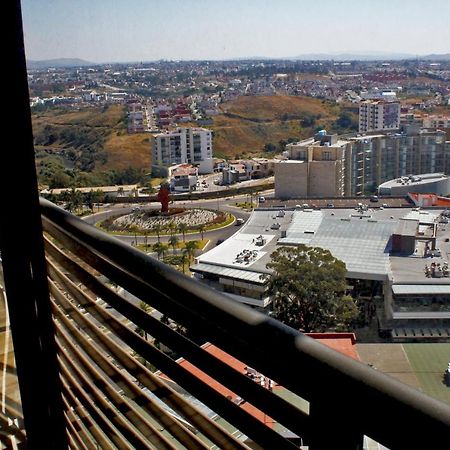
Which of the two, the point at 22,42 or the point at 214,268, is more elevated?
the point at 22,42

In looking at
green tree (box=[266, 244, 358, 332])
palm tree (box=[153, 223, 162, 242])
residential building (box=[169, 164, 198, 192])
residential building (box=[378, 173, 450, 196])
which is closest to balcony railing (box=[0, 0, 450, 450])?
green tree (box=[266, 244, 358, 332])

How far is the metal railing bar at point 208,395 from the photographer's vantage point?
266 mm

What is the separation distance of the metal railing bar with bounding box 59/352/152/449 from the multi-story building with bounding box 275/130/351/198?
1033cm

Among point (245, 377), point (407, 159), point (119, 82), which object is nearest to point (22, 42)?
point (245, 377)

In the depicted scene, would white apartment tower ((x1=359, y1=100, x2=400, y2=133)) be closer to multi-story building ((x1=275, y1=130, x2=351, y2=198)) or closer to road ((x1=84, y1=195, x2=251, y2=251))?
road ((x1=84, y1=195, x2=251, y2=251))

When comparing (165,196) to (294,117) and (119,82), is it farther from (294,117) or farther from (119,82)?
(119,82)

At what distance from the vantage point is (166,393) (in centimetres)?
36

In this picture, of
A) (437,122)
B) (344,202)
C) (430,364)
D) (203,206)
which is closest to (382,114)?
(437,122)

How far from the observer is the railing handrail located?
0.20 m

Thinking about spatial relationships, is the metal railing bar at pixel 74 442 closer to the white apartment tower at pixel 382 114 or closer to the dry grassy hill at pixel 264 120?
the dry grassy hill at pixel 264 120

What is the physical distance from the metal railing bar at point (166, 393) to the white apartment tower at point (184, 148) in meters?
15.1

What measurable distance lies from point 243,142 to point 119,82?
52.9 feet

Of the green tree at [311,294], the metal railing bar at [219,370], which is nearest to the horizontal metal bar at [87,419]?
the metal railing bar at [219,370]

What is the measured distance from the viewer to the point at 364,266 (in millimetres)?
6078
